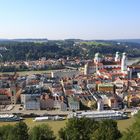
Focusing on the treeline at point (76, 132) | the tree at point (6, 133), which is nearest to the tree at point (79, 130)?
the treeline at point (76, 132)

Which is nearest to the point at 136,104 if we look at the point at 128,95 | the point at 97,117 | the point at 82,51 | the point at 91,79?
the point at 128,95

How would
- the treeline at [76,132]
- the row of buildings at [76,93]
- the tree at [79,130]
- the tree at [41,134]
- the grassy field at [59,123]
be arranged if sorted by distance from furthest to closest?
the row of buildings at [76,93] → the grassy field at [59,123] → the tree at [79,130] → the tree at [41,134] → the treeline at [76,132]

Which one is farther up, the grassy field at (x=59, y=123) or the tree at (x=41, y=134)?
the tree at (x=41, y=134)

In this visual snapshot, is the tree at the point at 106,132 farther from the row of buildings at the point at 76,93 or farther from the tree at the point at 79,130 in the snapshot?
the row of buildings at the point at 76,93

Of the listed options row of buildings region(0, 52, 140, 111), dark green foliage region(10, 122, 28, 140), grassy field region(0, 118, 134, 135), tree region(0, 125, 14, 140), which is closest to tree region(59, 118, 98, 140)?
dark green foliage region(10, 122, 28, 140)

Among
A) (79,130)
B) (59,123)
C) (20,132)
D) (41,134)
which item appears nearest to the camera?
(41,134)

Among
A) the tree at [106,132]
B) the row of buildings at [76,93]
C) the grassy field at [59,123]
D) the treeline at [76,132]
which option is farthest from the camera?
the row of buildings at [76,93]

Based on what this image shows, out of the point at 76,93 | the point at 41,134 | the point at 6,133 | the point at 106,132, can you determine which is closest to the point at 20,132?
the point at 6,133

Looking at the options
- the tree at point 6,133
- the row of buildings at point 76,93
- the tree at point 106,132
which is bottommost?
the row of buildings at point 76,93

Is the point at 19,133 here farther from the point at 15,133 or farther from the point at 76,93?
the point at 76,93
